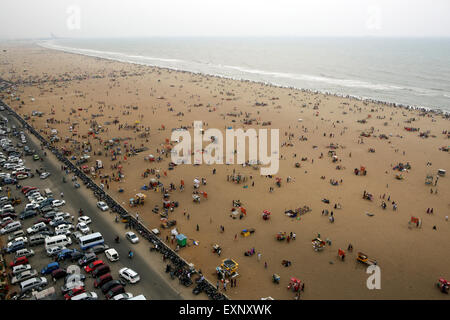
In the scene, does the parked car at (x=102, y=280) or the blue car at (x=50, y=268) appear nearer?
the parked car at (x=102, y=280)

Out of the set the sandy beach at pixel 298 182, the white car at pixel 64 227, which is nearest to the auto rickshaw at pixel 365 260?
the sandy beach at pixel 298 182

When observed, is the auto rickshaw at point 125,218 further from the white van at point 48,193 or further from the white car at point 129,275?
the white van at point 48,193

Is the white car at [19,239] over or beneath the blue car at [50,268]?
over

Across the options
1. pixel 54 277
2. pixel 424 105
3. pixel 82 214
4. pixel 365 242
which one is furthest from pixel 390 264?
pixel 424 105

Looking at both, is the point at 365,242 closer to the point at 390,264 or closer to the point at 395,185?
the point at 390,264

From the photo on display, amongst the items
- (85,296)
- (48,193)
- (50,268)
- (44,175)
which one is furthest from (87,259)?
(44,175)

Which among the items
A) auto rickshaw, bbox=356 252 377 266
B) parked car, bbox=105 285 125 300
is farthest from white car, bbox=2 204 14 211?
auto rickshaw, bbox=356 252 377 266

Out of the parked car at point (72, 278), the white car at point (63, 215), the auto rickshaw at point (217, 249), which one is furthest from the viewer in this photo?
the white car at point (63, 215)
